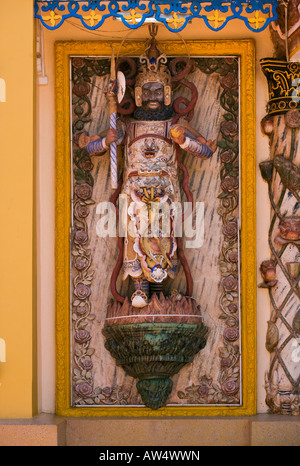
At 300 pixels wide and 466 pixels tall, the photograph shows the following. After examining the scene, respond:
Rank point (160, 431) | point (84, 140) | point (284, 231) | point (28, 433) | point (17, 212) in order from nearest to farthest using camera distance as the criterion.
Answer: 1. point (28, 433)
2. point (17, 212)
3. point (160, 431)
4. point (284, 231)
5. point (84, 140)

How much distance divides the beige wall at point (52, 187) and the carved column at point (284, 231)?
0.27 ft

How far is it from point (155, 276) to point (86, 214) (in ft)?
2.72

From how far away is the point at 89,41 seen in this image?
9.34 meters

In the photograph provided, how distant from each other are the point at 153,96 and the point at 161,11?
0.73 meters

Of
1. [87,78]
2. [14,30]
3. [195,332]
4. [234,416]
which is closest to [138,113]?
[87,78]

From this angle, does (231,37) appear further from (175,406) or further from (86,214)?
(175,406)

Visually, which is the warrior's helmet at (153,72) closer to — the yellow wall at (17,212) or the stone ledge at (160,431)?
the yellow wall at (17,212)

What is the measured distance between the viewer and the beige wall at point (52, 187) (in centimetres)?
911

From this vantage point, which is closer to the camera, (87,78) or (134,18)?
(134,18)

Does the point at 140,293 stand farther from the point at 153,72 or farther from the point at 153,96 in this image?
the point at 153,72

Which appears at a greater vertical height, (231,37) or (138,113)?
(231,37)

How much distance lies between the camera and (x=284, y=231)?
9055mm

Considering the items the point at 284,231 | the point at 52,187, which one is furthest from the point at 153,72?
the point at 284,231

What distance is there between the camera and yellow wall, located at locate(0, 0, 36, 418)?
28.1ft
